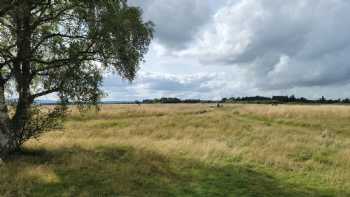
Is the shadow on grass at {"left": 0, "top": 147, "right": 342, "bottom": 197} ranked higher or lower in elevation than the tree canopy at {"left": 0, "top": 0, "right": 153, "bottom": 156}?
lower

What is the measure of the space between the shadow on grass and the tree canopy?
2499 millimetres

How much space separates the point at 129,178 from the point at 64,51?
8176mm

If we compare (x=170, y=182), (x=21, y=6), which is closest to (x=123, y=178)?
(x=170, y=182)

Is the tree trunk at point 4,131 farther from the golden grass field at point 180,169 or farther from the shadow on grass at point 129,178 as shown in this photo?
the golden grass field at point 180,169

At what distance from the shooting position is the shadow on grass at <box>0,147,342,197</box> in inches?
666

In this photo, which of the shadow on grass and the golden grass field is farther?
the golden grass field

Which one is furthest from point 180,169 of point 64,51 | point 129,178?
point 64,51

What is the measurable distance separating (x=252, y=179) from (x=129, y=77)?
8.29 metres

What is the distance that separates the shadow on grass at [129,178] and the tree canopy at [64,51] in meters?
2.50

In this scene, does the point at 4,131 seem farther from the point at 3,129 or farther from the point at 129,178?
the point at 129,178

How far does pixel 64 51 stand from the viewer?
22891 millimetres

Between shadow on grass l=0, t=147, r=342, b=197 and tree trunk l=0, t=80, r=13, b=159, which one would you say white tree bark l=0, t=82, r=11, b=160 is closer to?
tree trunk l=0, t=80, r=13, b=159

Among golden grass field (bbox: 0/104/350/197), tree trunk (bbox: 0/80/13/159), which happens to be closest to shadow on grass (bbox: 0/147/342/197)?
golden grass field (bbox: 0/104/350/197)

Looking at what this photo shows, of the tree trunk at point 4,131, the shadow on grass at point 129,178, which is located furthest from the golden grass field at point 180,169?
the tree trunk at point 4,131
